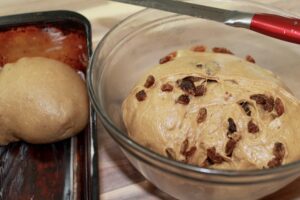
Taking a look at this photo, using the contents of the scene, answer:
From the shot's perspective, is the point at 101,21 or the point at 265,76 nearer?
the point at 265,76

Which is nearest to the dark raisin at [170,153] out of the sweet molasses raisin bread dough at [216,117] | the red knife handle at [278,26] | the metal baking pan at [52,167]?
the sweet molasses raisin bread dough at [216,117]

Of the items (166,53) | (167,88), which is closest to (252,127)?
(167,88)

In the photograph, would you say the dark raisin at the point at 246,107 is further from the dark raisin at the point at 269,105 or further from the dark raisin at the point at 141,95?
the dark raisin at the point at 141,95

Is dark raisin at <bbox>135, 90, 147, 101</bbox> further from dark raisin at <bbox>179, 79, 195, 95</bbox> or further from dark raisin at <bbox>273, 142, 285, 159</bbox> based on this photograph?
dark raisin at <bbox>273, 142, 285, 159</bbox>

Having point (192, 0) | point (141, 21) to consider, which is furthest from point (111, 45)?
point (192, 0)

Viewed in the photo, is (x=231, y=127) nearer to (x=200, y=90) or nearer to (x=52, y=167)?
(x=200, y=90)

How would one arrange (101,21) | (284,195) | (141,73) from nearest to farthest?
(284,195) → (141,73) → (101,21)

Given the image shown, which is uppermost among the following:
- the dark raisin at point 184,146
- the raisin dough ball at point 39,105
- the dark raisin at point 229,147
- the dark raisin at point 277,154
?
the dark raisin at point 277,154

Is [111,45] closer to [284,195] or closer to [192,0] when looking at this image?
[192,0]
